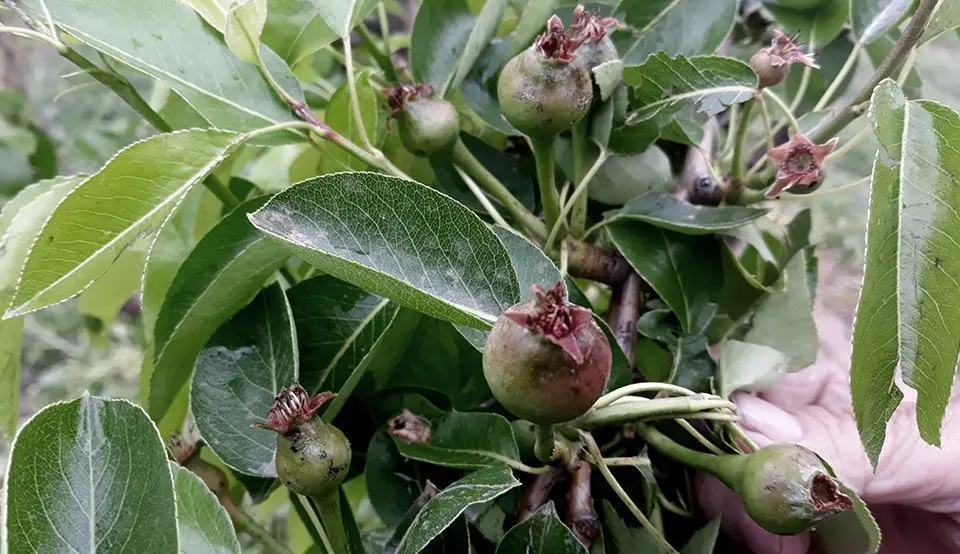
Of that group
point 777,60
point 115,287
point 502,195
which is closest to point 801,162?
point 777,60

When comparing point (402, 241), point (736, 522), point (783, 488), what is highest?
point (402, 241)

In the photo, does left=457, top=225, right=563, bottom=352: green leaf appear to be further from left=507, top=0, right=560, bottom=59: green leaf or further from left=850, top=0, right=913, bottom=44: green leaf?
left=850, top=0, right=913, bottom=44: green leaf

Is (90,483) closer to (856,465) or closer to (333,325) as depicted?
(333,325)

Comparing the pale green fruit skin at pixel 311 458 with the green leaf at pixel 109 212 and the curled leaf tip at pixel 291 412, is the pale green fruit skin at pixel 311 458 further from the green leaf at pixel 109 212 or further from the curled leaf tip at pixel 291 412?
the green leaf at pixel 109 212

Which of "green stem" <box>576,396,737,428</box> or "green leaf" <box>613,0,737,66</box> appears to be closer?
"green stem" <box>576,396,737,428</box>

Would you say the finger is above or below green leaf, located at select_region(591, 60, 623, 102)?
below

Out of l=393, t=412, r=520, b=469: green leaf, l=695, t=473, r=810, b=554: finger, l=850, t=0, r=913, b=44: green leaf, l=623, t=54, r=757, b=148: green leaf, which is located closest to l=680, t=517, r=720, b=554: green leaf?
l=695, t=473, r=810, b=554: finger

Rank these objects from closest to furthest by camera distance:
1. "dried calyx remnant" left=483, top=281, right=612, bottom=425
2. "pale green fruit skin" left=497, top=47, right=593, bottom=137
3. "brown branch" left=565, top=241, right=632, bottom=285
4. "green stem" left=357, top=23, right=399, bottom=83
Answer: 1. "dried calyx remnant" left=483, top=281, right=612, bottom=425
2. "pale green fruit skin" left=497, top=47, right=593, bottom=137
3. "brown branch" left=565, top=241, right=632, bottom=285
4. "green stem" left=357, top=23, right=399, bottom=83
